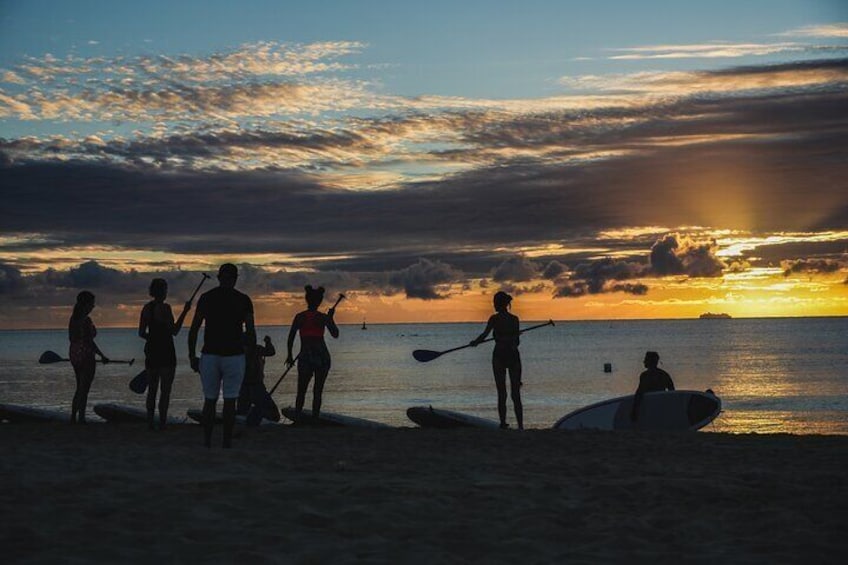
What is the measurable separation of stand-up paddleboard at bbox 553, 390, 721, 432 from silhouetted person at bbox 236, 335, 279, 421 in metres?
5.18

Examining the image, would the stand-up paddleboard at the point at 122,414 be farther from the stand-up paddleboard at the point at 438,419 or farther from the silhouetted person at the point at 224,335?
the silhouetted person at the point at 224,335

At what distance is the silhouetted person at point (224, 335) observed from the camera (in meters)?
10.8

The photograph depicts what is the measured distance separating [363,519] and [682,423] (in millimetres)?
11246

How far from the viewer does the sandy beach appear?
21.0 ft

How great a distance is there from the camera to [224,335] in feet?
35.5

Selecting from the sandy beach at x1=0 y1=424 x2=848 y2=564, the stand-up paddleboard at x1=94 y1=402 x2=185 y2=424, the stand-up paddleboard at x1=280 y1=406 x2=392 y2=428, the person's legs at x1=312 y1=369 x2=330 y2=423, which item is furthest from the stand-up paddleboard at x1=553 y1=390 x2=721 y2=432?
the stand-up paddleboard at x1=94 y1=402 x2=185 y2=424

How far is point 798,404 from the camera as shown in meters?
38.8

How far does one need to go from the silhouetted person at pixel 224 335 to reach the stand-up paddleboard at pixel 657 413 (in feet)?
25.1

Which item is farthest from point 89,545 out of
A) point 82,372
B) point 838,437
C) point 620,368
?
point 620,368

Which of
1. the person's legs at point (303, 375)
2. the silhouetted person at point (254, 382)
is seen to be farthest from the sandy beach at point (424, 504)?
the silhouetted person at point (254, 382)

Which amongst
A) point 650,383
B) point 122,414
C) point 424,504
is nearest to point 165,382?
point 122,414

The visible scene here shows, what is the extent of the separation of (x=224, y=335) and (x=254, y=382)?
497cm

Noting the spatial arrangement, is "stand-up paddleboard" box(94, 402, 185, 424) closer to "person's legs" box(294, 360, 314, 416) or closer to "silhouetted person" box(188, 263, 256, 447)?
"person's legs" box(294, 360, 314, 416)

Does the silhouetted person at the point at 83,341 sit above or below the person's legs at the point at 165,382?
above
